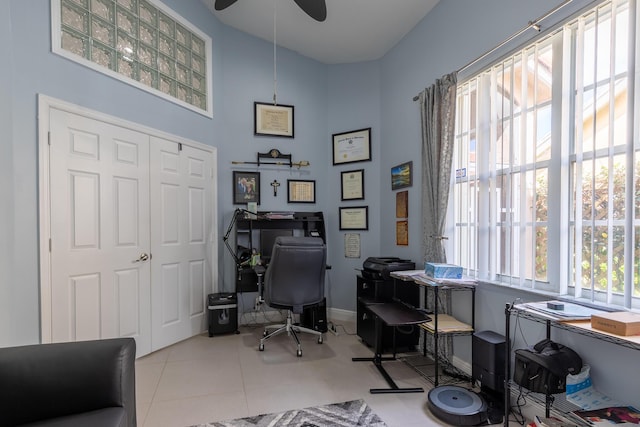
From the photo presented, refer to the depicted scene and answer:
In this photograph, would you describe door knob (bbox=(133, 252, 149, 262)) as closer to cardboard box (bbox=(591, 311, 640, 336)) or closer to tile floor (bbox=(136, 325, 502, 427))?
tile floor (bbox=(136, 325, 502, 427))

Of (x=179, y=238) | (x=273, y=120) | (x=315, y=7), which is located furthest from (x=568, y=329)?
(x=273, y=120)

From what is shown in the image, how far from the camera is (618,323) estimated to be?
1298 millimetres

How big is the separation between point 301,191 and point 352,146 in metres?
0.91

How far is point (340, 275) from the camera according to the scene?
4.15 m

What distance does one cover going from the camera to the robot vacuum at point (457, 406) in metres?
1.89

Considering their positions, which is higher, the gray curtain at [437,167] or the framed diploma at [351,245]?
the gray curtain at [437,167]

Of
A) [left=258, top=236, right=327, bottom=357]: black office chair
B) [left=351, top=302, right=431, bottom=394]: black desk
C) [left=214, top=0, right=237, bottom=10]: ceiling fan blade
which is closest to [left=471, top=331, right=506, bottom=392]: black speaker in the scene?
[left=351, top=302, right=431, bottom=394]: black desk

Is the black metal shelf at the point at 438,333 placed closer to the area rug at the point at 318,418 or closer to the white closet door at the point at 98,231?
the area rug at the point at 318,418

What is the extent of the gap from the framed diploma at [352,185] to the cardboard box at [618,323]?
283cm

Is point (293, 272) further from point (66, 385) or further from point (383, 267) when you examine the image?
point (66, 385)

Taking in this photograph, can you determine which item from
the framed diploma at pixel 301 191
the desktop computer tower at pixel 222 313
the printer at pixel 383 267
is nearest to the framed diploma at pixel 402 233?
the printer at pixel 383 267

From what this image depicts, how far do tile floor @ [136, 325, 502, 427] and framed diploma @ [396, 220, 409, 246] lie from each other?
118 centimetres

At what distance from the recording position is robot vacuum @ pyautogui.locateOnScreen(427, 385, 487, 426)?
1895mm

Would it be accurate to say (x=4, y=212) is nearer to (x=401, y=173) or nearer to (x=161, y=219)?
(x=161, y=219)
